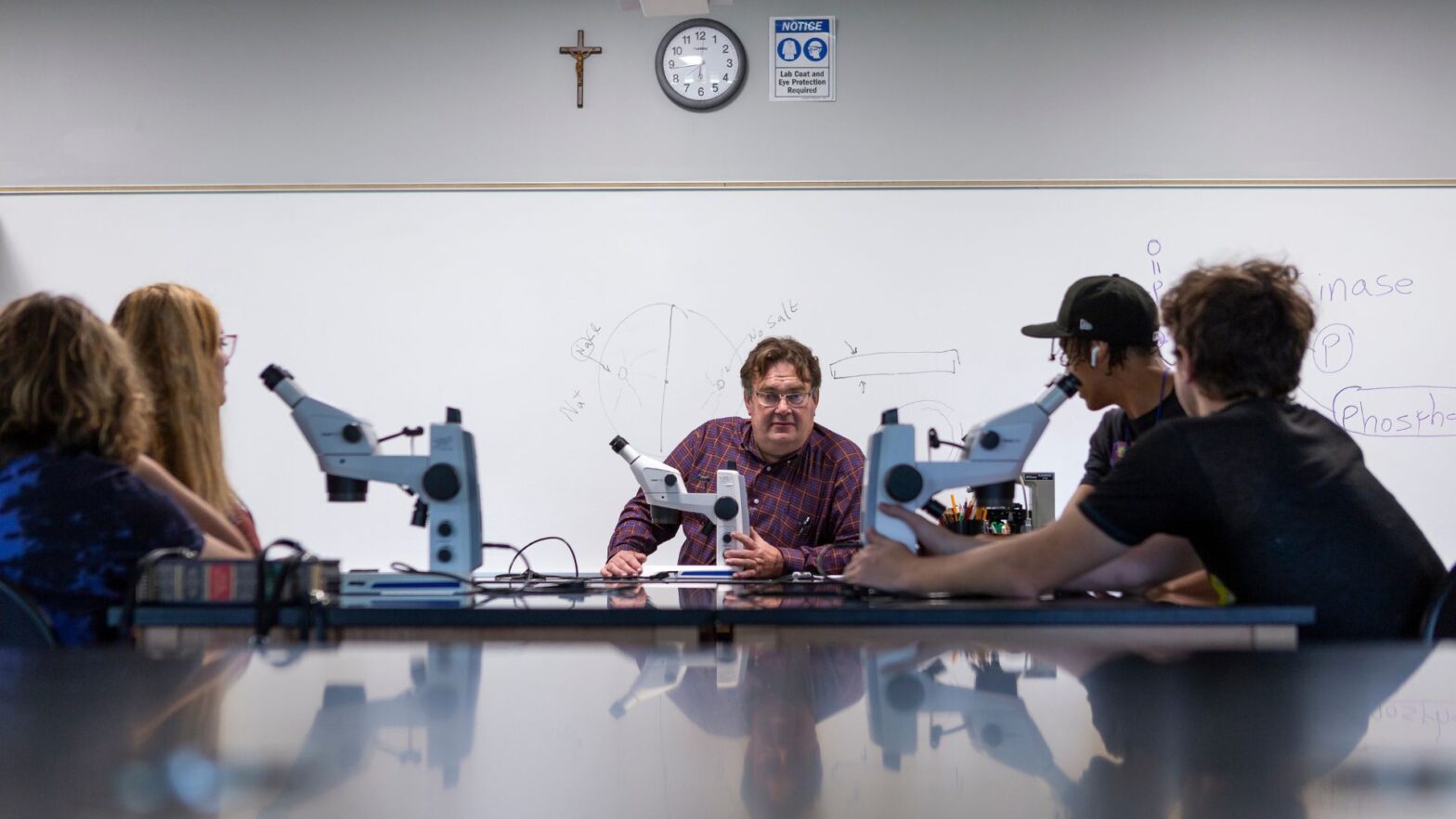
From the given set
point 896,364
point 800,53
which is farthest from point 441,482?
point 800,53

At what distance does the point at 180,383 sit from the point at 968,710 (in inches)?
71.0

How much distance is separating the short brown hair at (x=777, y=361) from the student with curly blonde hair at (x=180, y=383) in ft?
4.77

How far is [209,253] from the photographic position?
3742 millimetres

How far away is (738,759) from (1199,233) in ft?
11.4

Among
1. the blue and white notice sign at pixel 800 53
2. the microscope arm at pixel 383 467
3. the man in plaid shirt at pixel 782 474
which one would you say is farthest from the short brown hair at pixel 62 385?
the blue and white notice sign at pixel 800 53

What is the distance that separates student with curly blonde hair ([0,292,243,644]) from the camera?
150cm

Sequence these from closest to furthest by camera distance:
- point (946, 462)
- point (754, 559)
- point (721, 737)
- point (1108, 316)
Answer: point (721, 737), point (946, 462), point (1108, 316), point (754, 559)

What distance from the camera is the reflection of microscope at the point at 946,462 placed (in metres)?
1.88

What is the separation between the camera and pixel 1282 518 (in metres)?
1.55

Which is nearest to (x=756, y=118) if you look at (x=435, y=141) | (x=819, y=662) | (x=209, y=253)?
(x=435, y=141)

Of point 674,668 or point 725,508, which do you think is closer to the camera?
point 674,668

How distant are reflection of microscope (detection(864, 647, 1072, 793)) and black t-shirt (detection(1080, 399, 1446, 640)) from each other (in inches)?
21.3

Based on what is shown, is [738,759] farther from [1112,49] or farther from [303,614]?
[1112,49]

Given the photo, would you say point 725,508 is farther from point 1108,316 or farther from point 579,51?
point 579,51
